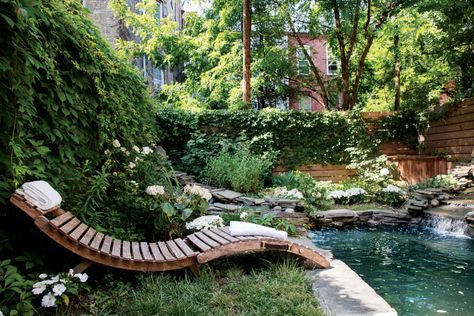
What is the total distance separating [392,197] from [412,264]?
3.70m

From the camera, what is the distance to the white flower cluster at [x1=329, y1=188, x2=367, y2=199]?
7.76m

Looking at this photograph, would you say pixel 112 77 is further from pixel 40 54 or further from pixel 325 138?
pixel 325 138

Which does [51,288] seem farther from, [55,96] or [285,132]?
[285,132]

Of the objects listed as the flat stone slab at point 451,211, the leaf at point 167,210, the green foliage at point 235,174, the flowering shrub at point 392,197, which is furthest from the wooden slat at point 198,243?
the flowering shrub at point 392,197

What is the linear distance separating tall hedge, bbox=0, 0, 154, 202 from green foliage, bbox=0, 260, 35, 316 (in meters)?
0.50

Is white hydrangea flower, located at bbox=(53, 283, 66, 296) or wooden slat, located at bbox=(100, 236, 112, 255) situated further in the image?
wooden slat, located at bbox=(100, 236, 112, 255)

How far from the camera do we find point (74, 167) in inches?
124

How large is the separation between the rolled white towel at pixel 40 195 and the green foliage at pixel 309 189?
4.84 metres

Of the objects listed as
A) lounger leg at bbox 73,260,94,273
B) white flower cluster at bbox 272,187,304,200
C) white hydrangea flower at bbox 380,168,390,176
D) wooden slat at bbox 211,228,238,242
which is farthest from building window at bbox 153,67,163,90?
lounger leg at bbox 73,260,94,273

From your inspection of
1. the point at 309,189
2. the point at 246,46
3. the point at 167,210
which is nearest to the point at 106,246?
the point at 167,210

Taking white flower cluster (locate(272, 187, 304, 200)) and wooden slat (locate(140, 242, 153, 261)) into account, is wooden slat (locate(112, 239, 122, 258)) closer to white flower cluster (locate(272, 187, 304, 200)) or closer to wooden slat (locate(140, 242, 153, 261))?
wooden slat (locate(140, 242, 153, 261))

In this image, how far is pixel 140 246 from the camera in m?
2.97

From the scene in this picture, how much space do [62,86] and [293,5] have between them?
1138 cm

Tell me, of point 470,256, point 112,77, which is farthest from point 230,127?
point 470,256
